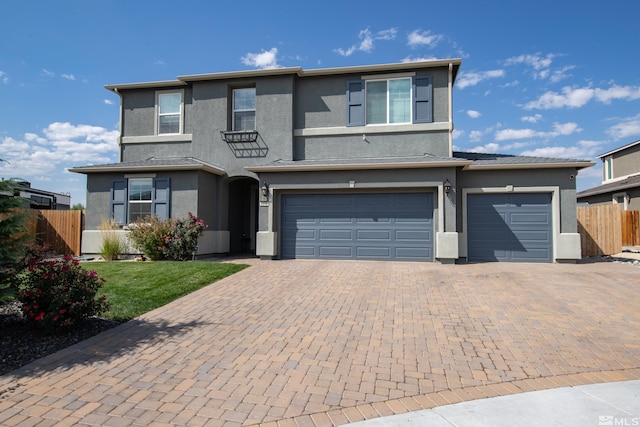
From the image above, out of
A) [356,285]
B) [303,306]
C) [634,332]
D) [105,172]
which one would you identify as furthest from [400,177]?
[105,172]

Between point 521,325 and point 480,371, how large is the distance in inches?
83.3

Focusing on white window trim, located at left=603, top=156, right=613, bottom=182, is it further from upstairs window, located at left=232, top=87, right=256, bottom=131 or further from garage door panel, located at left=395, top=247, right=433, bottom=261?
upstairs window, located at left=232, top=87, right=256, bottom=131

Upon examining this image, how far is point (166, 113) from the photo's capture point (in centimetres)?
1630

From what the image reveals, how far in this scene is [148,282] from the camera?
8930 mm

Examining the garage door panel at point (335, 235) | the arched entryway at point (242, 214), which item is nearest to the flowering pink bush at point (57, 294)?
the garage door panel at point (335, 235)

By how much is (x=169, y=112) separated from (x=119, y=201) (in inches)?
179

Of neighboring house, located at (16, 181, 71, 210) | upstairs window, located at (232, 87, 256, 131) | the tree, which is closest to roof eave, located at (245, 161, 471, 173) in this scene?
upstairs window, located at (232, 87, 256, 131)

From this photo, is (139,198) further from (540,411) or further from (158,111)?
(540,411)

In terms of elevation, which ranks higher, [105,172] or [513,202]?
[105,172]

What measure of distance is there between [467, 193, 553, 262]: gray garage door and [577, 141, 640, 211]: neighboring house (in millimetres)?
12329

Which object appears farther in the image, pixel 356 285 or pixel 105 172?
pixel 105 172

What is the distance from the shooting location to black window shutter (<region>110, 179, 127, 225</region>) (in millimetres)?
14312

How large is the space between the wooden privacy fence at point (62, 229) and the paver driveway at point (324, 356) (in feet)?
34.4

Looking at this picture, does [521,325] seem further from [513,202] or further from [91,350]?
[513,202]
